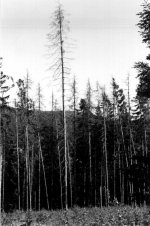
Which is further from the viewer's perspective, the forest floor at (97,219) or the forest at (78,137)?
the forest at (78,137)

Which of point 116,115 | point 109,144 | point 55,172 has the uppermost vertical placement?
point 116,115

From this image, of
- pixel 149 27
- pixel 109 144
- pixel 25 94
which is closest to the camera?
pixel 149 27

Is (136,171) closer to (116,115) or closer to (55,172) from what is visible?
(116,115)

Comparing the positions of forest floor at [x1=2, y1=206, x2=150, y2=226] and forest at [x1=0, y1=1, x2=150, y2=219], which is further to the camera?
forest at [x1=0, y1=1, x2=150, y2=219]

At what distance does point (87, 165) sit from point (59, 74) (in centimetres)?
2802

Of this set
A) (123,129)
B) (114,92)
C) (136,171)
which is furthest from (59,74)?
(123,129)

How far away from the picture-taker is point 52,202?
2021 inches

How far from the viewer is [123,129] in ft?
139

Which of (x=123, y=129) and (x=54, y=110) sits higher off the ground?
(x=54, y=110)

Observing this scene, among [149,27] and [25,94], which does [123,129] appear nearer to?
[25,94]

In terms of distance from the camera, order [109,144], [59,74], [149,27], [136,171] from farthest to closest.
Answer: [109,144], [59,74], [149,27], [136,171]

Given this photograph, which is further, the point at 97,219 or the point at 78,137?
the point at 78,137

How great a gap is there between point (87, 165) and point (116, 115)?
10.8m

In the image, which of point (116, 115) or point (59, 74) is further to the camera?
point (116, 115)
